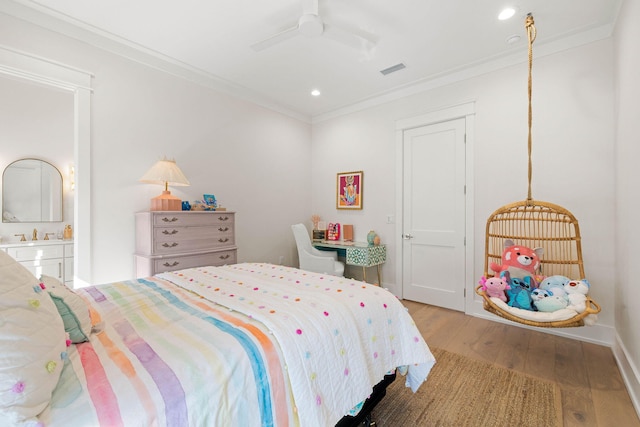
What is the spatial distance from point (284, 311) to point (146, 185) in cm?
252

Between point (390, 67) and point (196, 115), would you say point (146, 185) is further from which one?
point (390, 67)

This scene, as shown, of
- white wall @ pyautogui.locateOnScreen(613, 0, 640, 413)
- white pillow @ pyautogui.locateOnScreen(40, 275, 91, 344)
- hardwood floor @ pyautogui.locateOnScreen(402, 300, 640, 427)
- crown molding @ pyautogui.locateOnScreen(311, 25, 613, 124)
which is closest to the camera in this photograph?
white pillow @ pyautogui.locateOnScreen(40, 275, 91, 344)

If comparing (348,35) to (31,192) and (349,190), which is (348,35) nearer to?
(349,190)

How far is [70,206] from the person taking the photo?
13.1 ft

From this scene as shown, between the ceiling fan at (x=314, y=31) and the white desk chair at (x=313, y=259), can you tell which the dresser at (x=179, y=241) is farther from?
the ceiling fan at (x=314, y=31)

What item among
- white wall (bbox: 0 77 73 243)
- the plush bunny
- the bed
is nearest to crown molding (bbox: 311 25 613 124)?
the plush bunny

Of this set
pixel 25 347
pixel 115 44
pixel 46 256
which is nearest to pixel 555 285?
pixel 25 347

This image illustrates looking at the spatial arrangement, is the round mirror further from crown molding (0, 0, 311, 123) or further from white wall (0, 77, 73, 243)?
crown molding (0, 0, 311, 123)

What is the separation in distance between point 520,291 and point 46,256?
5.15 m

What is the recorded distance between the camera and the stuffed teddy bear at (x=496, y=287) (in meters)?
2.33

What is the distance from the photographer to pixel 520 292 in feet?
7.54

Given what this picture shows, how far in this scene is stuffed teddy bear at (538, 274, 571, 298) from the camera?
220cm

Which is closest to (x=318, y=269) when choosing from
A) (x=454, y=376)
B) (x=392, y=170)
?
(x=392, y=170)

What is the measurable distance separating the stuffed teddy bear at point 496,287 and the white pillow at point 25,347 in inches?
105
